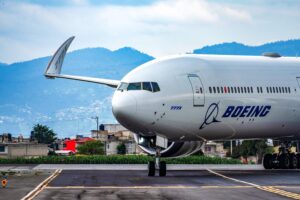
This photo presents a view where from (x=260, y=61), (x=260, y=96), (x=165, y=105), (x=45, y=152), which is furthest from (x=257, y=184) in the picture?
(x=45, y=152)

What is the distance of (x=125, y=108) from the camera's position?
107ft

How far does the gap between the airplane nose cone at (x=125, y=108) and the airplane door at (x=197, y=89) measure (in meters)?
3.10

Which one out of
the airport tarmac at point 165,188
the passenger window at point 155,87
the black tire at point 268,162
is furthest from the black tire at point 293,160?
the passenger window at point 155,87

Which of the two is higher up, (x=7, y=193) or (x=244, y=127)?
(x=244, y=127)

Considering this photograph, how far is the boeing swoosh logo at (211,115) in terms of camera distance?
35.1 meters

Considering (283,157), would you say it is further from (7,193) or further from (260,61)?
(7,193)

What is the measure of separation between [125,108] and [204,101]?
4054 millimetres

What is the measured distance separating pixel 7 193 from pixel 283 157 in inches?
793

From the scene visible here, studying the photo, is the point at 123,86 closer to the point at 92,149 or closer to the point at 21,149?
Result: the point at 21,149

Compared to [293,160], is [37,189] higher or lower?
lower

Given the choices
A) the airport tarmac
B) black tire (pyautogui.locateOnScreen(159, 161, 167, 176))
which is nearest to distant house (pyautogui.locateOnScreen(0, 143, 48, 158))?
black tire (pyautogui.locateOnScreen(159, 161, 167, 176))

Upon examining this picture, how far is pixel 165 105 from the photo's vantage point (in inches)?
1320

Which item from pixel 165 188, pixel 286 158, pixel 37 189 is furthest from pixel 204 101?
pixel 37 189

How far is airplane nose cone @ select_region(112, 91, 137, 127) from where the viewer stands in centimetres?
3269
